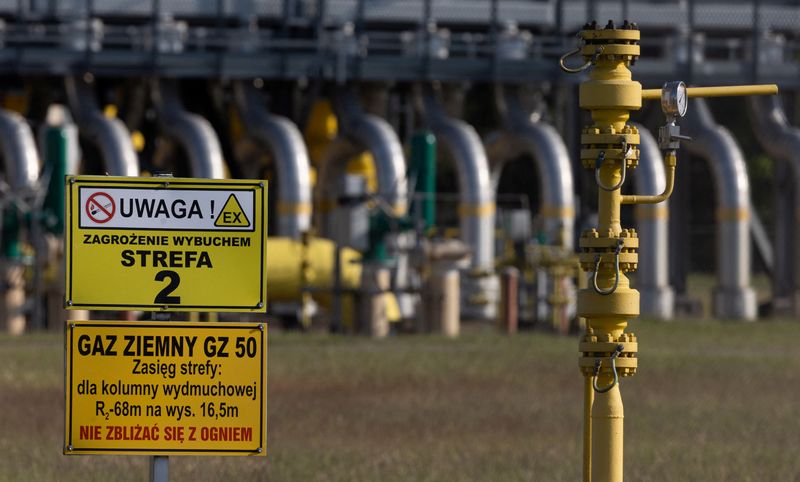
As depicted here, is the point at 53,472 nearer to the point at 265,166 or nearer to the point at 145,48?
→ the point at 145,48

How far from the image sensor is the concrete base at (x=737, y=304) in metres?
43.6

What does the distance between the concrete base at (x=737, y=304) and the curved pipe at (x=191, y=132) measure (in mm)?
10206

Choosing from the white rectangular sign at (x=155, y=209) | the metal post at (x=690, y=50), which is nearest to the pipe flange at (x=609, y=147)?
the white rectangular sign at (x=155, y=209)

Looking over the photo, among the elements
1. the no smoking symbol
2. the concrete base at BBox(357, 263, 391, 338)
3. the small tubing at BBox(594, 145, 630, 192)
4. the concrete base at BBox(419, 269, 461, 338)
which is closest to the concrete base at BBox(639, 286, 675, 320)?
the concrete base at BBox(419, 269, 461, 338)

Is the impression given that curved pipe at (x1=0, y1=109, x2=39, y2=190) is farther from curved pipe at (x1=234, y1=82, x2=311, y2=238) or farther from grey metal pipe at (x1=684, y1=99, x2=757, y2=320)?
grey metal pipe at (x1=684, y1=99, x2=757, y2=320)

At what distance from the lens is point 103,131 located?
42000 mm

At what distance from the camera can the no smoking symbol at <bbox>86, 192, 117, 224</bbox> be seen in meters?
9.17

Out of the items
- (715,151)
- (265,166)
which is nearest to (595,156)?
(715,151)

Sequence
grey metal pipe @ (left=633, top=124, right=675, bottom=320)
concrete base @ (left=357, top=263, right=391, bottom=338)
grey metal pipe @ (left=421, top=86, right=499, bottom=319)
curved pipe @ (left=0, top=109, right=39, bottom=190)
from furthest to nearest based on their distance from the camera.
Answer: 1. grey metal pipe @ (left=633, top=124, right=675, bottom=320)
2. grey metal pipe @ (left=421, top=86, right=499, bottom=319)
3. curved pipe @ (left=0, top=109, right=39, bottom=190)
4. concrete base @ (left=357, top=263, right=391, bottom=338)

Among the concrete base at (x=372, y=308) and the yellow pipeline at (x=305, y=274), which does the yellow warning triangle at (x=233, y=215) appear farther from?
the yellow pipeline at (x=305, y=274)

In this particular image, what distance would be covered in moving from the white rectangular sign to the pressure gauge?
6.55ft

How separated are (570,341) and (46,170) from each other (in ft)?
34.1

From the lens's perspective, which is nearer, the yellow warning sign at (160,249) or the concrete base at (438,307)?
the yellow warning sign at (160,249)

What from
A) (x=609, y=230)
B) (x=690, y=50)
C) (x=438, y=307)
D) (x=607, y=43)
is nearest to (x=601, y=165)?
(x=609, y=230)
